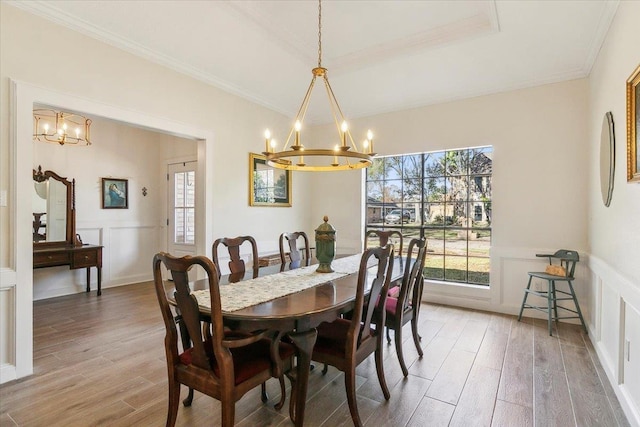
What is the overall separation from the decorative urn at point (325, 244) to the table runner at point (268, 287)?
0.28ft

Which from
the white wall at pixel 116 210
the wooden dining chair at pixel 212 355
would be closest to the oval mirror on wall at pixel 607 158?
the wooden dining chair at pixel 212 355

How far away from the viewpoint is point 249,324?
1603mm

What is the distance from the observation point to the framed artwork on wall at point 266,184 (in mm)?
4316

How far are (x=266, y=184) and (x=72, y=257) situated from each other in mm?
2813

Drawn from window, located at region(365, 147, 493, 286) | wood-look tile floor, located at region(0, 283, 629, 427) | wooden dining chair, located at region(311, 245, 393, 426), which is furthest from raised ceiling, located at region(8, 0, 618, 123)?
wood-look tile floor, located at region(0, 283, 629, 427)

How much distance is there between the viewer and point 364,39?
10.2 ft

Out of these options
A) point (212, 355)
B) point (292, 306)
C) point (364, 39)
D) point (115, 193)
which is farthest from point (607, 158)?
point (115, 193)

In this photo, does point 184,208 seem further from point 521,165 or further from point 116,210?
point 521,165

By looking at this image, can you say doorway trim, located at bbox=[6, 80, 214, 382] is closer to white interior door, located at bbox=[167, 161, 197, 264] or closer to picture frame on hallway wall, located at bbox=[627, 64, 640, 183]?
white interior door, located at bbox=[167, 161, 197, 264]

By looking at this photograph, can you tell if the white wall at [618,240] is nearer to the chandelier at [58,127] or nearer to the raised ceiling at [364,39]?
the raised ceiling at [364,39]

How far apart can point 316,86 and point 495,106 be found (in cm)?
219

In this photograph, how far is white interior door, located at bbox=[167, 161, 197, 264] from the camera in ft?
18.2

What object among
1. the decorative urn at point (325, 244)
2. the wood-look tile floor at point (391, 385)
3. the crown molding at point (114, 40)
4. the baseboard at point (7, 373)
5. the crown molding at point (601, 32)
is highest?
the crown molding at point (601, 32)

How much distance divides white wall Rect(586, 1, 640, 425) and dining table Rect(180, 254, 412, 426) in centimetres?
140
